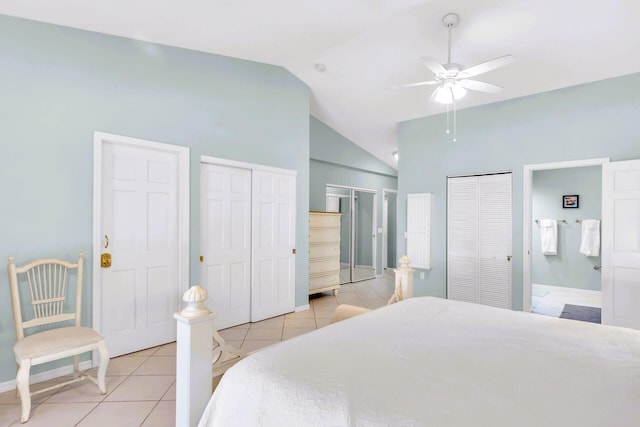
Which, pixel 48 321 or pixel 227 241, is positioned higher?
pixel 227 241

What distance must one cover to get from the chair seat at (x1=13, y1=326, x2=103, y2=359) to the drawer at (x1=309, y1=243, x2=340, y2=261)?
3.25m

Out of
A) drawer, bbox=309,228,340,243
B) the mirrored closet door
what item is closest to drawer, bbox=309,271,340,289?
drawer, bbox=309,228,340,243

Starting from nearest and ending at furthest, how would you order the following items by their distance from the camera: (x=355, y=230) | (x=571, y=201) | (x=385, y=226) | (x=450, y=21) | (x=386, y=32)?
(x=450, y=21) → (x=386, y=32) → (x=571, y=201) → (x=355, y=230) → (x=385, y=226)

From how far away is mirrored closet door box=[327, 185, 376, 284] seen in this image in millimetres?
6891

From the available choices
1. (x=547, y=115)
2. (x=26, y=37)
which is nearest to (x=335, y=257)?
(x=547, y=115)

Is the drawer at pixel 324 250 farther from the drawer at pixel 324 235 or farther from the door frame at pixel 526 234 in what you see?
the door frame at pixel 526 234

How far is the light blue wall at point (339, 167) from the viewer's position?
19.7 ft

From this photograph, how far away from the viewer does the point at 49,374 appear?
8.87ft

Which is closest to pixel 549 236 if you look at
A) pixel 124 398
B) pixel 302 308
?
pixel 302 308

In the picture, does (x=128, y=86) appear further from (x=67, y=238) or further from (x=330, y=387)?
(x=330, y=387)

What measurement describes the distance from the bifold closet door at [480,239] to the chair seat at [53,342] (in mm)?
4316

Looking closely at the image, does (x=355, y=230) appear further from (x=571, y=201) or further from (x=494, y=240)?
(x=571, y=201)

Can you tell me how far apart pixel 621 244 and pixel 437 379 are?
3.58 m

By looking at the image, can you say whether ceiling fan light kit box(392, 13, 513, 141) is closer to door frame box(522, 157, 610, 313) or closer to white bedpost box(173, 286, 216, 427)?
door frame box(522, 157, 610, 313)
